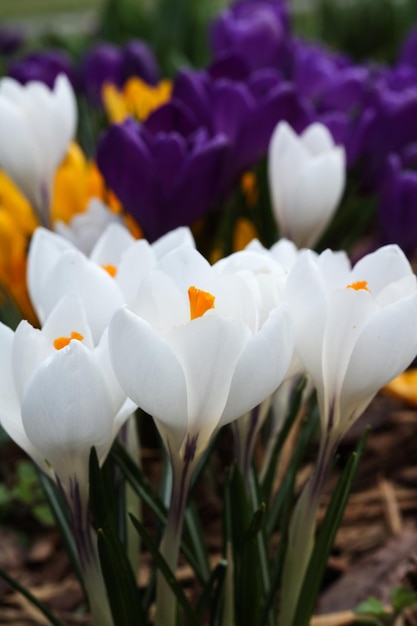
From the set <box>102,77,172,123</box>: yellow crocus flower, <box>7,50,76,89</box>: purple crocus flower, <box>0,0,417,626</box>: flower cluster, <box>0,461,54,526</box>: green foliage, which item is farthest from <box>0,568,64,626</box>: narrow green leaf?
<box>7,50,76,89</box>: purple crocus flower

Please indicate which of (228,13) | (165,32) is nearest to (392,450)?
(228,13)

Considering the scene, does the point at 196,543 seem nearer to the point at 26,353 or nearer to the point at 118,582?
the point at 118,582

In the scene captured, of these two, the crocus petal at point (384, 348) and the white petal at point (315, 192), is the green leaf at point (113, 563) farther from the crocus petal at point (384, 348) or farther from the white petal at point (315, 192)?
the white petal at point (315, 192)

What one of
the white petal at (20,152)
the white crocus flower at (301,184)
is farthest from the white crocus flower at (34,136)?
the white crocus flower at (301,184)

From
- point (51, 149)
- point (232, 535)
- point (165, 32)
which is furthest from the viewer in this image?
point (165, 32)

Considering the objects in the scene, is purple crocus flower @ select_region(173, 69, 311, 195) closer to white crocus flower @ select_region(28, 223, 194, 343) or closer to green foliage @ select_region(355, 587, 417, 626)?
white crocus flower @ select_region(28, 223, 194, 343)

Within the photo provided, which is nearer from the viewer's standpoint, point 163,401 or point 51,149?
point 163,401

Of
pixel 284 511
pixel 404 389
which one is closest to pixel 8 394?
pixel 284 511

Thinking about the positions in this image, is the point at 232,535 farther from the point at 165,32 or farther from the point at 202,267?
the point at 165,32
